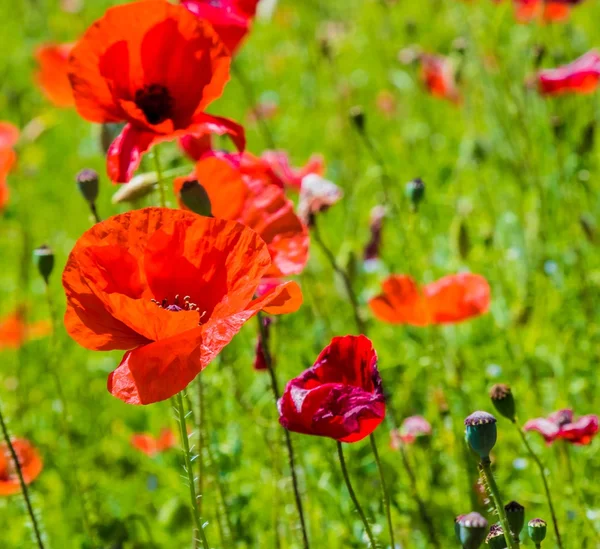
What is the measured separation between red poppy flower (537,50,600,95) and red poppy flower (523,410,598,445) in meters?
1.02

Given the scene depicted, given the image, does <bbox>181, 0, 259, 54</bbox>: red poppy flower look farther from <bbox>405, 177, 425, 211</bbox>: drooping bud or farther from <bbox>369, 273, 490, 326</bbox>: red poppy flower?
<bbox>369, 273, 490, 326</bbox>: red poppy flower

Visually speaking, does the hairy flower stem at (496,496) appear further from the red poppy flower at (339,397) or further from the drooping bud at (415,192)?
the drooping bud at (415,192)

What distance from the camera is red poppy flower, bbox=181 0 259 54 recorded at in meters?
1.44

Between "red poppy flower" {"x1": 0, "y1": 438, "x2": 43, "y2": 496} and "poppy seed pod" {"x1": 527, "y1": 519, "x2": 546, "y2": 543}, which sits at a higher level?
"poppy seed pod" {"x1": 527, "y1": 519, "x2": 546, "y2": 543}

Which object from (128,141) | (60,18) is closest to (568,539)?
(128,141)

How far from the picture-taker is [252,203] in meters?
1.49

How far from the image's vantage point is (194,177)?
1420 mm

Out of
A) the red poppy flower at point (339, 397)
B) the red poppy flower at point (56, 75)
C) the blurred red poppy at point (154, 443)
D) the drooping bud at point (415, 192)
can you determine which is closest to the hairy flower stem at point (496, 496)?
the red poppy flower at point (339, 397)

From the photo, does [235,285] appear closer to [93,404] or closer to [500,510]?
[500,510]

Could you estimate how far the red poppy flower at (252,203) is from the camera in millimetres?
1441

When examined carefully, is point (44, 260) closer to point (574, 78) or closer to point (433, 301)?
point (433, 301)

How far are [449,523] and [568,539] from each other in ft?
0.83

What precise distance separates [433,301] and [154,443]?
2.65 feet

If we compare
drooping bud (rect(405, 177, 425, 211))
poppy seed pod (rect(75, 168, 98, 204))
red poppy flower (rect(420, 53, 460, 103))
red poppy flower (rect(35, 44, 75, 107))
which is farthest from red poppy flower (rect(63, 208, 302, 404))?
red poppy flower (rect(420, 53, 460, 103))
